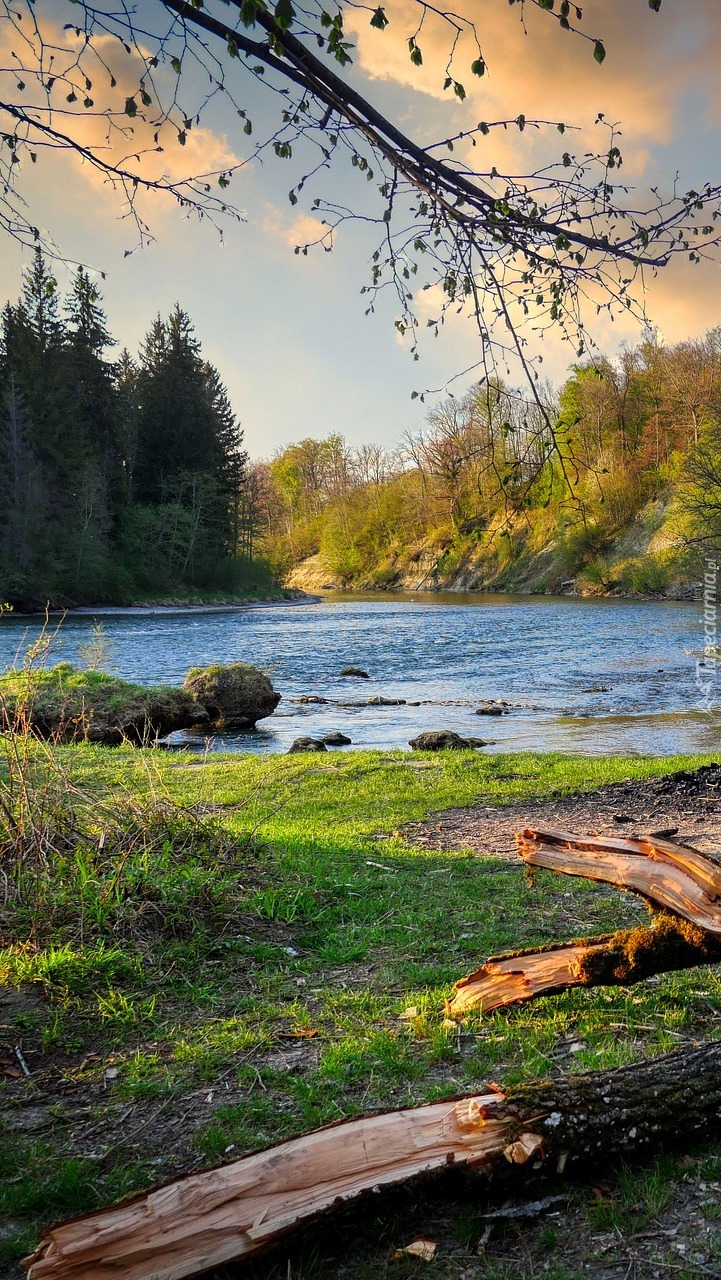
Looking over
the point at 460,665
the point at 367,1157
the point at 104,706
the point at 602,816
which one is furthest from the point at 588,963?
the point at 460,665

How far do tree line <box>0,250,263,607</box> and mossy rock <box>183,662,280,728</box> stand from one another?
31.2 metres

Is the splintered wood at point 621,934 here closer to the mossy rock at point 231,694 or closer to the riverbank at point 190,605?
the mossy rock at point 231,694

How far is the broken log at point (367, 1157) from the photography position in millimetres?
2338

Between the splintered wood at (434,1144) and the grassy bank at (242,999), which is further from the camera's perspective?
the grassy bank at (242,999)

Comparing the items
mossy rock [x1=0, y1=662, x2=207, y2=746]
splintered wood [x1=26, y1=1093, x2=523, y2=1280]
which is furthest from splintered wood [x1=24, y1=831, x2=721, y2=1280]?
mossy rock [x1=0, y1=662, x2=207, y2=746]

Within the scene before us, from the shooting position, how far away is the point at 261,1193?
2.54m

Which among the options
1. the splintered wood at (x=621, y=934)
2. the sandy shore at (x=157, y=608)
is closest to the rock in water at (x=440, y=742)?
the splintered wood at (x=621, y=934)

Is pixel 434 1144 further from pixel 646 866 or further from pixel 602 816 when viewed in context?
pixel 602 816

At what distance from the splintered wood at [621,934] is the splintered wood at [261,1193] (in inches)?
43.3

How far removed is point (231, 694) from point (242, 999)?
1317 cm

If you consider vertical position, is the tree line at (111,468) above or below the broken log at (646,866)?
above

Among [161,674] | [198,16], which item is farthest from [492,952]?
[161,674]

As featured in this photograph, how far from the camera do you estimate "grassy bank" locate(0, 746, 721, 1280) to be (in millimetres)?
3178

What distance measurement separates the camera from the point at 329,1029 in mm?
4004
